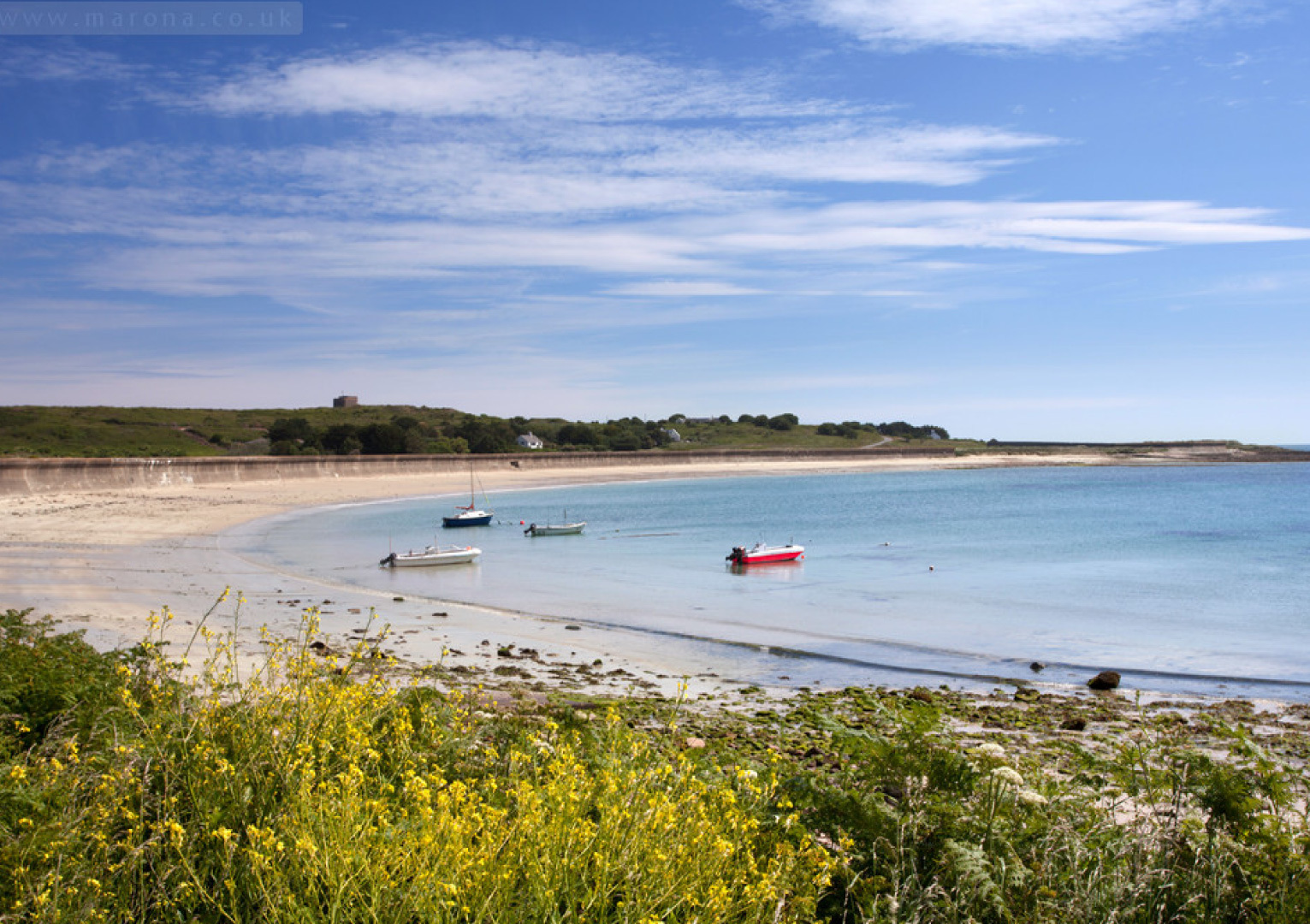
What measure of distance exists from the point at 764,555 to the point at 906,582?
5396 mm

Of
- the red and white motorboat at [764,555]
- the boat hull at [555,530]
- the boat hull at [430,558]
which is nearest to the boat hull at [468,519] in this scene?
the boat hull at [555,530]

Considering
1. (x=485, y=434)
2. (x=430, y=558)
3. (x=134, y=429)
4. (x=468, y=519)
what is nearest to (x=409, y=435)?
(x=485, y=434)

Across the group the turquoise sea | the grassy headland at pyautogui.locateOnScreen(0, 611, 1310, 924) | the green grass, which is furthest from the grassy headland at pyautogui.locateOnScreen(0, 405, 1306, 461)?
the grassy headland at pyautogui.locateOnScreen(0, 611, 1310, 924)

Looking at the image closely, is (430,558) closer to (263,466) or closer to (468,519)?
(468,519)

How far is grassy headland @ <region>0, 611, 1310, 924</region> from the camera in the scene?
3377 millimetres

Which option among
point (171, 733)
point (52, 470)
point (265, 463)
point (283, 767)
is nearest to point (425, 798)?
point (283, 767)

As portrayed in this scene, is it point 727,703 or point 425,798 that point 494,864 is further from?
point 727,703

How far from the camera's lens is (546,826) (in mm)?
3691

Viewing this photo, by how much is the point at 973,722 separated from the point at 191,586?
1719 centimetres

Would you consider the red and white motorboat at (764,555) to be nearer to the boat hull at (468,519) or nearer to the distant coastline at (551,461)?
the boat hull at (468,519)

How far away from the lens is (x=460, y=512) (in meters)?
51.2

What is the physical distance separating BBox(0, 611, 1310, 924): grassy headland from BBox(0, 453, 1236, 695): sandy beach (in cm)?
98

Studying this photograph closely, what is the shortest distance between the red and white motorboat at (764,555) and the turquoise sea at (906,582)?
48 cm

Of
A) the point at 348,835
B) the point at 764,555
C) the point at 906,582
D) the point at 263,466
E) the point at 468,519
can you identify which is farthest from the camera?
the point at 263,466
